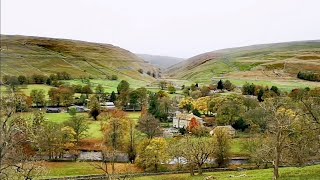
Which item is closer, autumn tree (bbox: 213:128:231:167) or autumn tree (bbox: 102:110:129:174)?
autumn tree (bbox: 213:128:231:167)

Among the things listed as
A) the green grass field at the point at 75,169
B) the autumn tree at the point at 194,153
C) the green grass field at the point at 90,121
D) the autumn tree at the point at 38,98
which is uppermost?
Result: the autumn tree at the point at 38,98

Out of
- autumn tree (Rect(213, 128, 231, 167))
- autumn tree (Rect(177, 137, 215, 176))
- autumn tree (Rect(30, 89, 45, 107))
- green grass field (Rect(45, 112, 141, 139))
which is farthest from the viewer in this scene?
autumn tree (Rect(30, 89, 45, 107))

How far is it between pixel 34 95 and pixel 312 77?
12340 cm

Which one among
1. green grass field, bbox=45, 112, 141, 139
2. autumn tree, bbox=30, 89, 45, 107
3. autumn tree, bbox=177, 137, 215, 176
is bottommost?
green grass field, bbox=45, 112, 141, 139

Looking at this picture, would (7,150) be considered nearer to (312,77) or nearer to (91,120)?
(91,120)

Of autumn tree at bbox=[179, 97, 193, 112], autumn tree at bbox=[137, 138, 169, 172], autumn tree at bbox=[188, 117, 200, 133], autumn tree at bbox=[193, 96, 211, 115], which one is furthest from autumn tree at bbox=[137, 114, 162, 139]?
autumn tree at bbox=[179, 97, 193, 112]

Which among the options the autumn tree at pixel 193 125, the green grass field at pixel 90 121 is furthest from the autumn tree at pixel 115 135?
the autumn tree at pixel 193 125

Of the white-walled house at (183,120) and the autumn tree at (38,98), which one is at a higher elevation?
the autumn tree at (38,98)

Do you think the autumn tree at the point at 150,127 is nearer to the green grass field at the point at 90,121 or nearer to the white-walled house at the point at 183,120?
the green grass field at the point at 90,121

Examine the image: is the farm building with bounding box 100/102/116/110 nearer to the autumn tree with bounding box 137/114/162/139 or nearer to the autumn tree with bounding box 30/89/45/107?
the autumn tree with bounding box 30/89/45/107

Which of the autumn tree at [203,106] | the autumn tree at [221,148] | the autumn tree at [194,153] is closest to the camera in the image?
the autumn tree at [194,153]

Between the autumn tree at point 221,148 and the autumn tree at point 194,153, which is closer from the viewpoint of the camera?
the autumn tree at point 194,153

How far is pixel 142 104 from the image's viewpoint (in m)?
142

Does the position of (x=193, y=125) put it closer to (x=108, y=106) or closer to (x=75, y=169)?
(x=75, y=169)
